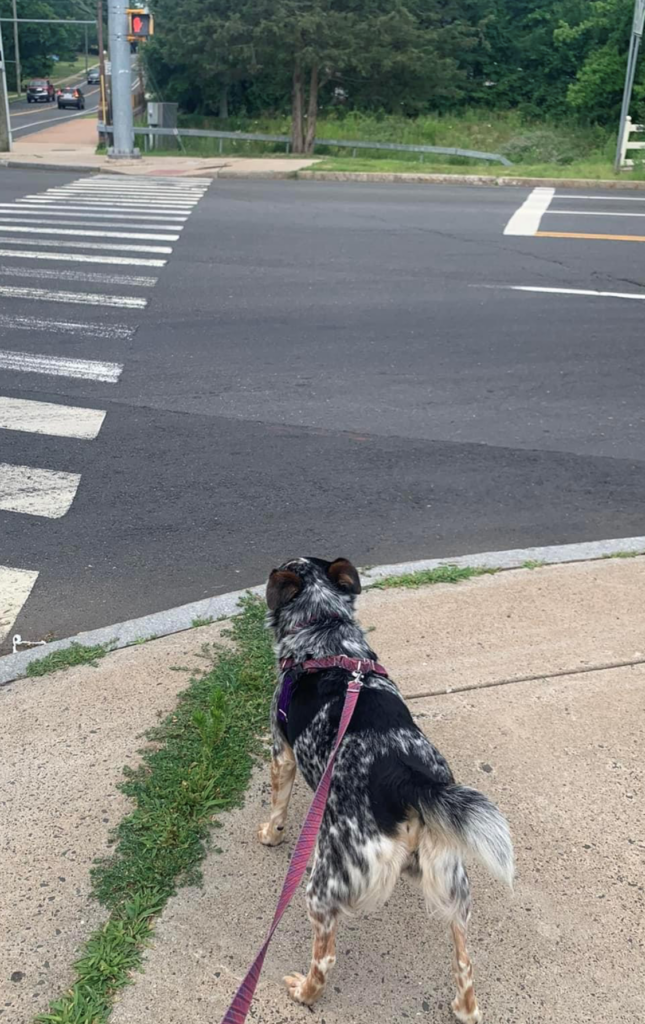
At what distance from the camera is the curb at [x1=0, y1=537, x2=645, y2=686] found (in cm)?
459

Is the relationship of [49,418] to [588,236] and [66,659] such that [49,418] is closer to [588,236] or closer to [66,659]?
[66,659]

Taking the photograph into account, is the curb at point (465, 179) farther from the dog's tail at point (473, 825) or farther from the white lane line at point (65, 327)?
the dog's tail at point (473, 825)

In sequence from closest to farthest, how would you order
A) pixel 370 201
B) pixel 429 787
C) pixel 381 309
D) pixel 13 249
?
pixel 429 787
pixel 381 309
pixel 13 249
pixel 370 201

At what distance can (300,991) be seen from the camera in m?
2.80

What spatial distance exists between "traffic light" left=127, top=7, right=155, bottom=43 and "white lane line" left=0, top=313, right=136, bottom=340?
65.7 feet

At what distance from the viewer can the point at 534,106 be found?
42.4 meters

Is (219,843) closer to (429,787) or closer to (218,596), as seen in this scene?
(429,787)

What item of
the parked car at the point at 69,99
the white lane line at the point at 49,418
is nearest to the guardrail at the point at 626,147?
the white lane line at the point at 49,418

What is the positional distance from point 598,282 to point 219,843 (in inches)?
430

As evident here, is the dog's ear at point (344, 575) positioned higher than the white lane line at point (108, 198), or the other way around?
the dog's ear at point (344, 575)

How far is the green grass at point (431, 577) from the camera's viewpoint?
5.21 m

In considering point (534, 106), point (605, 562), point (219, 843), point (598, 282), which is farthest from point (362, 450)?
point (534, 106)

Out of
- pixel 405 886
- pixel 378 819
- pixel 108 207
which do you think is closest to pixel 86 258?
pixel 108 207

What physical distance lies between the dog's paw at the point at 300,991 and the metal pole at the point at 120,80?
1175 inches
